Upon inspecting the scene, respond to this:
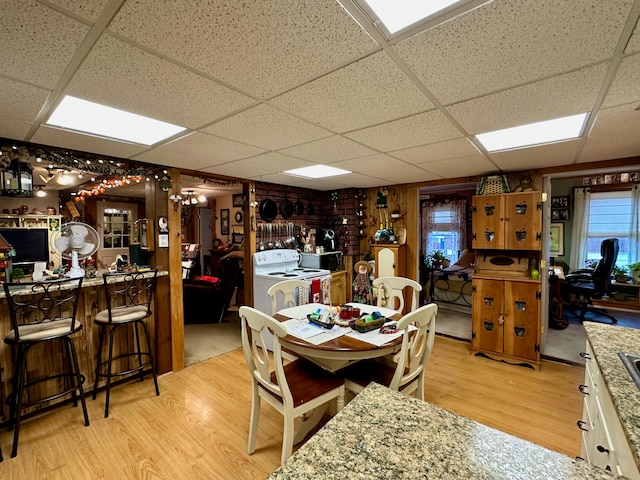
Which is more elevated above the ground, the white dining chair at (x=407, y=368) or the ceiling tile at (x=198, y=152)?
the ceiling tile at (x=198, y=152)

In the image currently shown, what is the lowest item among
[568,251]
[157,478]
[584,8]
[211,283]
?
[157,478]

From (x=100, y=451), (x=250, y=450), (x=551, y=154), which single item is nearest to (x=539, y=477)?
(x=250, y=450)

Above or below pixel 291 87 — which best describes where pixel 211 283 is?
below

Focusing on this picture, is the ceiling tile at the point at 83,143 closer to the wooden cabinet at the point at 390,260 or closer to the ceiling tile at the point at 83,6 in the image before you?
the ceiling tile at the point at 83,6

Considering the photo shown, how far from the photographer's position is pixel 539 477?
28.2 inches

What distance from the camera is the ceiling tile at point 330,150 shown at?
2258 millimetres

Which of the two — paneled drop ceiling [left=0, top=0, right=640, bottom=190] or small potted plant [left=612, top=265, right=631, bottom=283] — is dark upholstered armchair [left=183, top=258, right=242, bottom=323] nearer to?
paneled drop ceiling [left=0, top=0, right=640, bottom=190]

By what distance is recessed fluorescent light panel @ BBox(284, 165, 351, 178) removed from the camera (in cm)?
327

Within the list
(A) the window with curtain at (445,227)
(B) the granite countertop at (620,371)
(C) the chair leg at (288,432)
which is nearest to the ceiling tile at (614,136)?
(B) the granite countertop at (620,371)

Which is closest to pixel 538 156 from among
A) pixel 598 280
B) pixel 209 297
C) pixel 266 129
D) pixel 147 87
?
pixel 266 129

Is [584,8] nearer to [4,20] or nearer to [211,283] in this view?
[4,20]

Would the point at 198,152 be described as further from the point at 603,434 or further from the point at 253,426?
the point at 603,434

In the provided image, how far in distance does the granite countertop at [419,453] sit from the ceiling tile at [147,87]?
4.73 feet

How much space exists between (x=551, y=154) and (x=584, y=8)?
2231 mm
